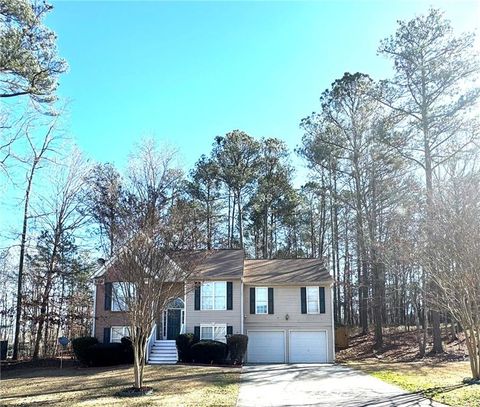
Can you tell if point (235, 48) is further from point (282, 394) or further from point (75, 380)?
point (75, 380)

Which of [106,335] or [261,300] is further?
[261,300]

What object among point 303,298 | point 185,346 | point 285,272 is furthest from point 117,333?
point 303,298

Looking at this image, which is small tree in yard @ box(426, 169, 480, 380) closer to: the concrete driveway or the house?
the concrete driveway

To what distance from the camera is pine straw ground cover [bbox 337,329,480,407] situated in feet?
39.0

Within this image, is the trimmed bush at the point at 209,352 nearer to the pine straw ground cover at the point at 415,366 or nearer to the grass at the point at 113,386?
the grass at the point at 113,386

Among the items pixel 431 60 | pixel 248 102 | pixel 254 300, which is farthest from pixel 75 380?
pixel 431 60

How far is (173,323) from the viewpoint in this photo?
78.2 feet

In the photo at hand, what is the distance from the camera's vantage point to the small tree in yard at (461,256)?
13055mm

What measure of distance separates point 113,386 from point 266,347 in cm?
1078

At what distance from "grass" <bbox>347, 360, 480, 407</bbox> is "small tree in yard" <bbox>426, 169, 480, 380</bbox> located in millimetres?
1184

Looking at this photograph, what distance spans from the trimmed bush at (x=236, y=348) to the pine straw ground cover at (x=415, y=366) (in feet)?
15.4

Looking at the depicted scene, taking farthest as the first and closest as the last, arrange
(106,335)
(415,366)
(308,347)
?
(308,347) → (106,335) → (415,366)

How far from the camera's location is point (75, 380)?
16.1 metres

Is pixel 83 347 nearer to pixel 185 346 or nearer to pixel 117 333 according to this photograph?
pixel 117 333
